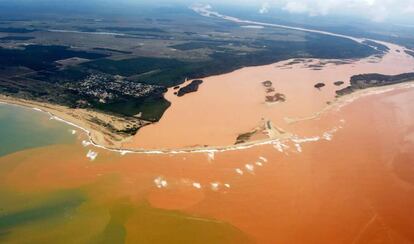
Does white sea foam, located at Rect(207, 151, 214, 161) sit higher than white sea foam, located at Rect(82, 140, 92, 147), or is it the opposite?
white sea foam, located at Rect(207, 151, 214, 161)

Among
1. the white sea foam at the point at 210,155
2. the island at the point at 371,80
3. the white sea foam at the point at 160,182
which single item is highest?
the white sea foam at the point at 210,155

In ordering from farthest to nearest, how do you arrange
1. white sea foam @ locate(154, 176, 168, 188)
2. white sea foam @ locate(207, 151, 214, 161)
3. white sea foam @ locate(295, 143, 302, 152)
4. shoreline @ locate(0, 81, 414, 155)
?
white sea foam @ locate(295, 143, 302, 152) < shoreline @ locate(0, 81, 414, 155) < white sea foam @ locate(207, 151, 214, 161) < white sea foam @ locate(154, 176, 168, 188)

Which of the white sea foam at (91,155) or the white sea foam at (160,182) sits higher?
the white sea foam at (160,182)

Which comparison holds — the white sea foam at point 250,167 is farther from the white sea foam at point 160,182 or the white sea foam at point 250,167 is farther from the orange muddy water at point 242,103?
the white sea foam at point 160,182

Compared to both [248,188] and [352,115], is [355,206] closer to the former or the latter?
[248,188]

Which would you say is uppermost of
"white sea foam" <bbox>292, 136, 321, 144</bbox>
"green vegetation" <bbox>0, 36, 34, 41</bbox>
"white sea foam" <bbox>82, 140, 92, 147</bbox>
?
"white sea foam" <bbox>292, 136, 321, 144</bbox>

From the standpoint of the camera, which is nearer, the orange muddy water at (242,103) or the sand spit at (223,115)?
the sand spit at (223,115)

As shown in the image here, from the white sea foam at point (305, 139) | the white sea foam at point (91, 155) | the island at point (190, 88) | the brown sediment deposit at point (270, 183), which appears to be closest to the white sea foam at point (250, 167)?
the brown sediment deposit at point (270, 183)

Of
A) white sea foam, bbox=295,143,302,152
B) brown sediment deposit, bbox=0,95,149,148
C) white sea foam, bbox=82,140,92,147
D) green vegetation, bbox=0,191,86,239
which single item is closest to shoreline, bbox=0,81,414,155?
brown sediment deposit, bbox=0,95,149,148

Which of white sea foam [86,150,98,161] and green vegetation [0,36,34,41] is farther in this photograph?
green vegetation [0,36,34,41]

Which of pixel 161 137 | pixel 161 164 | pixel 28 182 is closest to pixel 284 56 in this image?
pixel 161 137

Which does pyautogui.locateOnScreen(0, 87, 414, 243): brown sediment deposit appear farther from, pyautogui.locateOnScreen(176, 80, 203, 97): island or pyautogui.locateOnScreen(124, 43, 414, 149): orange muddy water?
pyautogui.locateOnScreen(176, 80, 203, 97): island
